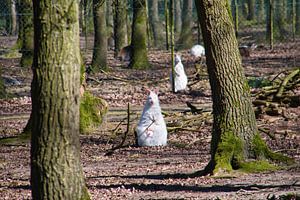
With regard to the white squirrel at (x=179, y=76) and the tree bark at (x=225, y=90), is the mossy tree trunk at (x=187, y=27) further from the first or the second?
the tree bark at (x=225, y=90)

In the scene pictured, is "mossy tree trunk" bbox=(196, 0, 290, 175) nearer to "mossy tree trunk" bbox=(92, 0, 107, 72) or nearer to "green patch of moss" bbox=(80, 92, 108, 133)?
"green patch of moss" bbox=(80, 92, 108, 133)

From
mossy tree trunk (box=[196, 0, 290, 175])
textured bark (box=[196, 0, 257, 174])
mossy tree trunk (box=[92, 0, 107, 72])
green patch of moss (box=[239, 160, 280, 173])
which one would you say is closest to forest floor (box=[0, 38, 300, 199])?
green patch of moss (box=[239, 160, 280, 173])

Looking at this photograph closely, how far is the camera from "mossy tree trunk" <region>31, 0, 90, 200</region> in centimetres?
697

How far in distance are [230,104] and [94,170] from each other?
104 inches

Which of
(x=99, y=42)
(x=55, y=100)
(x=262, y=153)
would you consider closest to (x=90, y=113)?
(x=262, y=153)

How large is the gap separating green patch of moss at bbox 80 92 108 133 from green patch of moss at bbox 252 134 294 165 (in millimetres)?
6177

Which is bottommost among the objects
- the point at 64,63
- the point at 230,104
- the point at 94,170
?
the point at 94,170

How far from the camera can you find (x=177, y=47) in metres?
43.6

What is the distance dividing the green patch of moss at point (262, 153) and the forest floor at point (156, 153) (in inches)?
7.9

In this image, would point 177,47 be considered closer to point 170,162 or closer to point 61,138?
point 170,162

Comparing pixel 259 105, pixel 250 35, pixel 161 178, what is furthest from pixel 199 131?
pixel 250 35

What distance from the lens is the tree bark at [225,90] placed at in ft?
33.6

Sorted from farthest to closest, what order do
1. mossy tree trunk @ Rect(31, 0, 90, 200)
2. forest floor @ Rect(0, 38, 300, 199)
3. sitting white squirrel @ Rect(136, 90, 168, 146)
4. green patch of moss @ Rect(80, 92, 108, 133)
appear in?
green patch of moss @ Rect(80, 92, 108, 133) → sitting white squirrel @ Rect(136, 90, 168, 146) → forest floor @ Rect(0, 38, 300, 199) → mossy tree trunk @ Rect(31, 0, 90, 200)

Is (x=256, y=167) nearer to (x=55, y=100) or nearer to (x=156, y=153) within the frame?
(x=156, y=153)
